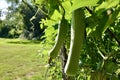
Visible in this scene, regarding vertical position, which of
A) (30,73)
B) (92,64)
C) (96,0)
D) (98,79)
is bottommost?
(30,73)

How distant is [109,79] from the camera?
1.14m

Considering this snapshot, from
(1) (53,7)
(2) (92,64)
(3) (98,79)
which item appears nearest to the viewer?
(1) (53,7)

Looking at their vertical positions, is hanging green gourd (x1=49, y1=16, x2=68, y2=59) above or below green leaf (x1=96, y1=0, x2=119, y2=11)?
below

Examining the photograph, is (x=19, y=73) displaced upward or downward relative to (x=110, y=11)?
downward

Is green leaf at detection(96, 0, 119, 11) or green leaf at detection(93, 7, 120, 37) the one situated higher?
green leaf at detection(96, 0, 119, 11)

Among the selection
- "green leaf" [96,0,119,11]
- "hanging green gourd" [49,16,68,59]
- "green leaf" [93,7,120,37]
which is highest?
"green leaf" [96,0,119,11]

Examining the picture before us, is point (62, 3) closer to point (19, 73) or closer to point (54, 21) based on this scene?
point (54, 21)

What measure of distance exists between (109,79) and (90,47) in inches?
17.3

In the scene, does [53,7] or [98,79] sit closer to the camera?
[53,7]

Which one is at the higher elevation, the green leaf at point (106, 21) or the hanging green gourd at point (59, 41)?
the green leaf at point (106, 21)

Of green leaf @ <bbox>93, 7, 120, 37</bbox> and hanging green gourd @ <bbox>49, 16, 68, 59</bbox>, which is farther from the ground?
green leaf @ <bbox>93, 7, 120, 37</bbox>

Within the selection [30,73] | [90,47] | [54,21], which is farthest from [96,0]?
[30,73]

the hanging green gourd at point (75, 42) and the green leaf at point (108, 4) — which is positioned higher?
the green leaf at point (108, 4)

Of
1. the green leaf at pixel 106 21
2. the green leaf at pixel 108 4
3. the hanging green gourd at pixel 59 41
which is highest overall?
the green leaf at pixel 108 4
